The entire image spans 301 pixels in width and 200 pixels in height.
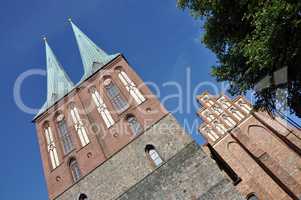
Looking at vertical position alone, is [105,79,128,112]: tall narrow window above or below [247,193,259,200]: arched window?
above

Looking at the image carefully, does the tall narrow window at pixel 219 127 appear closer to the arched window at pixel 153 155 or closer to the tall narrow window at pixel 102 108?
the tall narrow window at pixel 102 108

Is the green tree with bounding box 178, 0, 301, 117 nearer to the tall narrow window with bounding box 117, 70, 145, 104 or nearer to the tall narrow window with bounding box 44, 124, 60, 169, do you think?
the tall narrow window with bounding box 117, 70, 145, 104

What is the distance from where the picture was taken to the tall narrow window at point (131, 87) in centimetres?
1854

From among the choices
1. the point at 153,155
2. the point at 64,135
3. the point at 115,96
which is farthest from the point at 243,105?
the point at 64,135

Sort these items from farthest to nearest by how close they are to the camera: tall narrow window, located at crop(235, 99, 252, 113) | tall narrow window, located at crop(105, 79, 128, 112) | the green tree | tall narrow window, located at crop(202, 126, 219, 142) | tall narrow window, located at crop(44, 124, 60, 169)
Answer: tall narrow window, located at crop(235, 99, 252, 113), tall narrow window, located at crop(202, 126, 219, 142), tall narrow window, located at crop(44, 124, 60, 169), tall narrow window, located at crop(105, 79, 128, 112), the green tree

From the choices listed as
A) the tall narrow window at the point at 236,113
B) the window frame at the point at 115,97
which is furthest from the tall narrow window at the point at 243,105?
the window frame at the point at 115,97

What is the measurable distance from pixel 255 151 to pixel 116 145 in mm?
10766

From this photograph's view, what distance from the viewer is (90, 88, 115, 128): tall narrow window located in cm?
1853

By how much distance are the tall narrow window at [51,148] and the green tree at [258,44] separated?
1075cm

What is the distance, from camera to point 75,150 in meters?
18.6

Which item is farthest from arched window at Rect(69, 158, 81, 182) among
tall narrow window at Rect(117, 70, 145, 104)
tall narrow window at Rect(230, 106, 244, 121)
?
tall narrow window at Rect(230, 106, 244, 121)

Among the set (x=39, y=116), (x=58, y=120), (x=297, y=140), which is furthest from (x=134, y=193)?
(x=297, y=140)

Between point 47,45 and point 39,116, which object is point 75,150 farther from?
point 47,45

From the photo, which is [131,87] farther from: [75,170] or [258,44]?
[258,44]
